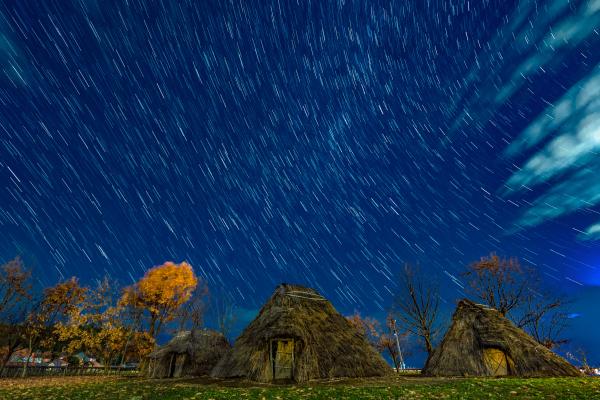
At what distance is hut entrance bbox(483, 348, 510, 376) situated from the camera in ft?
80.9

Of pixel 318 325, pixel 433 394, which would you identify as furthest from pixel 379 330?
pixel 433 394

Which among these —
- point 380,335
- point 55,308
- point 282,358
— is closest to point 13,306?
point 55,308

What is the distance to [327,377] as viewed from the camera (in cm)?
2156

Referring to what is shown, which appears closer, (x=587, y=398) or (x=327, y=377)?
(x=587, y=398)

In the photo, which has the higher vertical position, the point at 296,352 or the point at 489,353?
the point at 489,353

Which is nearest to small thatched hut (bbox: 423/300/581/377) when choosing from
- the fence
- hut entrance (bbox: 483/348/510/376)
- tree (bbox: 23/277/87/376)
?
hut entrance (bbox: 483/348/510/376)

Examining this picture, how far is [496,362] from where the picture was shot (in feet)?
83.3

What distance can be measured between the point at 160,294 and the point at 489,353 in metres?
38.9

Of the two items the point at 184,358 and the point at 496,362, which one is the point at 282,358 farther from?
the point at 496,362

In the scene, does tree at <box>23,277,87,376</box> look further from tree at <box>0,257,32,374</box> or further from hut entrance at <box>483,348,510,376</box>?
hut entrance at <box>483,348,510,376</box>

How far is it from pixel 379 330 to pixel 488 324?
3992 centimetres

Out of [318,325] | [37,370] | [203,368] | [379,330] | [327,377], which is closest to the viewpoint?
[327,377]

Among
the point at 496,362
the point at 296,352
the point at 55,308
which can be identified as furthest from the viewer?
the point at 55,308

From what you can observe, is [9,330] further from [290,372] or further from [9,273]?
[290,372]
